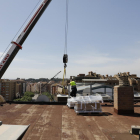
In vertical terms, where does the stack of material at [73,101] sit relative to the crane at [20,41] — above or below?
below

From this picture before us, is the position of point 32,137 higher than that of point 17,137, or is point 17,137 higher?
point 17,137

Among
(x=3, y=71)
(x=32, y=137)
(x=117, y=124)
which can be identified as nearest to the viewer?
(x=32, y=137)

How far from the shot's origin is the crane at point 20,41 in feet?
33.7

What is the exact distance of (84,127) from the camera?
602 cm

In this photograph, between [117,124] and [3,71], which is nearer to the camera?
[117,124]

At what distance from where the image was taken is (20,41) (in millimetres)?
11461

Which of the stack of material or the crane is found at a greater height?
the crane

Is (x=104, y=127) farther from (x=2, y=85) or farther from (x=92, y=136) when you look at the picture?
(x=2, y=85)

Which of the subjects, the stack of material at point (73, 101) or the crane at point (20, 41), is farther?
the crane at point (20, 41)

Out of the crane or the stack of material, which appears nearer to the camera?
the stack of material

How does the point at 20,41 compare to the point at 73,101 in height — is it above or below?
above

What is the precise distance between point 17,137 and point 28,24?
1063 centimetres

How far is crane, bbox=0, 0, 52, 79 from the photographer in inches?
404

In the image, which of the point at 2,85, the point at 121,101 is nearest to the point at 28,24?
the point at 121,101
